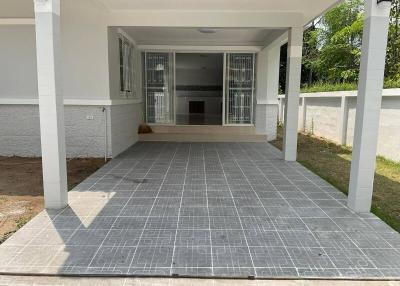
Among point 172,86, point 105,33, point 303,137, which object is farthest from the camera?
point 303,137

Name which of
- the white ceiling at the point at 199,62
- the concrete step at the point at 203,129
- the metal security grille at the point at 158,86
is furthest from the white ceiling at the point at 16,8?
the white ceiling at the point at 199,62

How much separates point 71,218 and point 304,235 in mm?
2558

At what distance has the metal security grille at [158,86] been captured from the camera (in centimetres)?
1002

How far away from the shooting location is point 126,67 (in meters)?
8.20

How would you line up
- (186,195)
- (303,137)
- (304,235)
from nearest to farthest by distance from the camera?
(304,235), (186,195), (303,137)

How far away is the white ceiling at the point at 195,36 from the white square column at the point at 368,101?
432 cm

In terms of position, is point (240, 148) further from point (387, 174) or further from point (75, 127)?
point (75, 127)

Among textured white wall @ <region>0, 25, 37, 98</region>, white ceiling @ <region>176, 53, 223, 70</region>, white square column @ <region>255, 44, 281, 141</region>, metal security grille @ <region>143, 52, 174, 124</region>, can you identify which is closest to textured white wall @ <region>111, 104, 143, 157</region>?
metal security grille @ <region>143, 52, 174, 124</region>

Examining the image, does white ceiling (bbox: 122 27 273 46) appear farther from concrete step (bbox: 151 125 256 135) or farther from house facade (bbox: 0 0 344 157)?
concrete step (bbox: 151 125 256 135)

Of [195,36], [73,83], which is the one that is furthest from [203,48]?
[73,83]

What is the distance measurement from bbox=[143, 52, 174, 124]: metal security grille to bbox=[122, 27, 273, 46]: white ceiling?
613mm

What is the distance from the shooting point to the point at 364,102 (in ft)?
12.2

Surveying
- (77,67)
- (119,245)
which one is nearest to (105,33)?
(77,67)

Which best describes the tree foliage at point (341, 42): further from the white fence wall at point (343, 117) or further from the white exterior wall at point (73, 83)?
the white exterior wall at point (73, 83)
